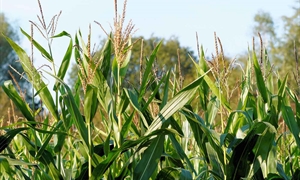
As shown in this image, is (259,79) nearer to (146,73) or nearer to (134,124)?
(146,73)

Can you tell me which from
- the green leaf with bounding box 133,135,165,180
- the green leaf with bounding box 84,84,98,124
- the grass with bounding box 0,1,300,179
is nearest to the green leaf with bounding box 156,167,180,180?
the grass with bounding box 0,1,300,179

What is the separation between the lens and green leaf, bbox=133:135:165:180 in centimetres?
235

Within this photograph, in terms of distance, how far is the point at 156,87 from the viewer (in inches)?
96.5

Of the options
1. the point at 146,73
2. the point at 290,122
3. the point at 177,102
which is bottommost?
the point at 290,122

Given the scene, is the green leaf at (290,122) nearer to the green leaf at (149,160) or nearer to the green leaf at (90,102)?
the green leaf at (149,160)

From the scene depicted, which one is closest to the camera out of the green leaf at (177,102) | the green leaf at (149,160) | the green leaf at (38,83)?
the green leaf at (177,102)

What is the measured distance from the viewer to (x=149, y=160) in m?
2.37

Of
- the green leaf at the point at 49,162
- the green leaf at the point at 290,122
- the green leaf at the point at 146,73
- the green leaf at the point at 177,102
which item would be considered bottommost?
the green leaf at the point at 49,162

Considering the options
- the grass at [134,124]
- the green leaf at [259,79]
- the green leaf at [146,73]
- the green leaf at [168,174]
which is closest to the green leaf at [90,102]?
the grass at [134,124]

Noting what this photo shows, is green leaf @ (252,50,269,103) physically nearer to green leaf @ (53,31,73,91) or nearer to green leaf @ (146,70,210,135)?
green leaf @ (146,70,210,135)

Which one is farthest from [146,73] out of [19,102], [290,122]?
[290,122]

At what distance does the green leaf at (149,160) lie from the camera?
92.7 inches

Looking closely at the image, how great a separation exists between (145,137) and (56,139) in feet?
1.99

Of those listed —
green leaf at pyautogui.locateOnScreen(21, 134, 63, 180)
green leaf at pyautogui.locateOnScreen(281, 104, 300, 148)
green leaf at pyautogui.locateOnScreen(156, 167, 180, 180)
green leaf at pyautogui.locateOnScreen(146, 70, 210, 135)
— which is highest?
green leaf at pyautogui.locateOnScreen(146, 70, 210, 135)
